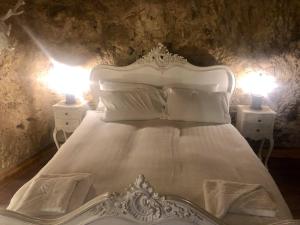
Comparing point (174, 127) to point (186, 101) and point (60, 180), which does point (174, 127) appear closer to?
point (186, 101)

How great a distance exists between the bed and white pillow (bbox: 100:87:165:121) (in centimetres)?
7

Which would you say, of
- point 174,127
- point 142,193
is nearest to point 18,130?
point 174,127

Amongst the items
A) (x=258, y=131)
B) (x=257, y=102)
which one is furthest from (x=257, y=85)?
(x=258, y=131)

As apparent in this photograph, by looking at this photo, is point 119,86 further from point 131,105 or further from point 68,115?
point 68,115

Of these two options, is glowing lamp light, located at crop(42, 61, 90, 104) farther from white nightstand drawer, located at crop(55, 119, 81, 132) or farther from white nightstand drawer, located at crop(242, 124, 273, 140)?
white nightstand drawer, located at crop(242, 124, 273, 140)

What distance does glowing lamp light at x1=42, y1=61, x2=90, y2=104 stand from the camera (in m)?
3.26

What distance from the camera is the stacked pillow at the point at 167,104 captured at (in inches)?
111

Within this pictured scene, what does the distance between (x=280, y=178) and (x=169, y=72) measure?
147cm

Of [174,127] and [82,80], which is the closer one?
[174,127]

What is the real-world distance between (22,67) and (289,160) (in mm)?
2903

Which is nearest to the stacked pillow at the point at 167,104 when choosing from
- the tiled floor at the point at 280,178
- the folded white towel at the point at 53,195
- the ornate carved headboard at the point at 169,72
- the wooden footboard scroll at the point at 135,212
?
the ornate carved headboard at the point at 169,72

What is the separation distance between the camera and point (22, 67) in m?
3.07

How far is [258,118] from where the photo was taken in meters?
2.93

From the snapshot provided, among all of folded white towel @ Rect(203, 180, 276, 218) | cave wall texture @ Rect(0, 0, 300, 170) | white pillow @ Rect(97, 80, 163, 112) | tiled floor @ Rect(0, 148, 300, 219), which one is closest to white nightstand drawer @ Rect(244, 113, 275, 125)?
cave wall texture @ Rect(0, 0, 300, 170)
